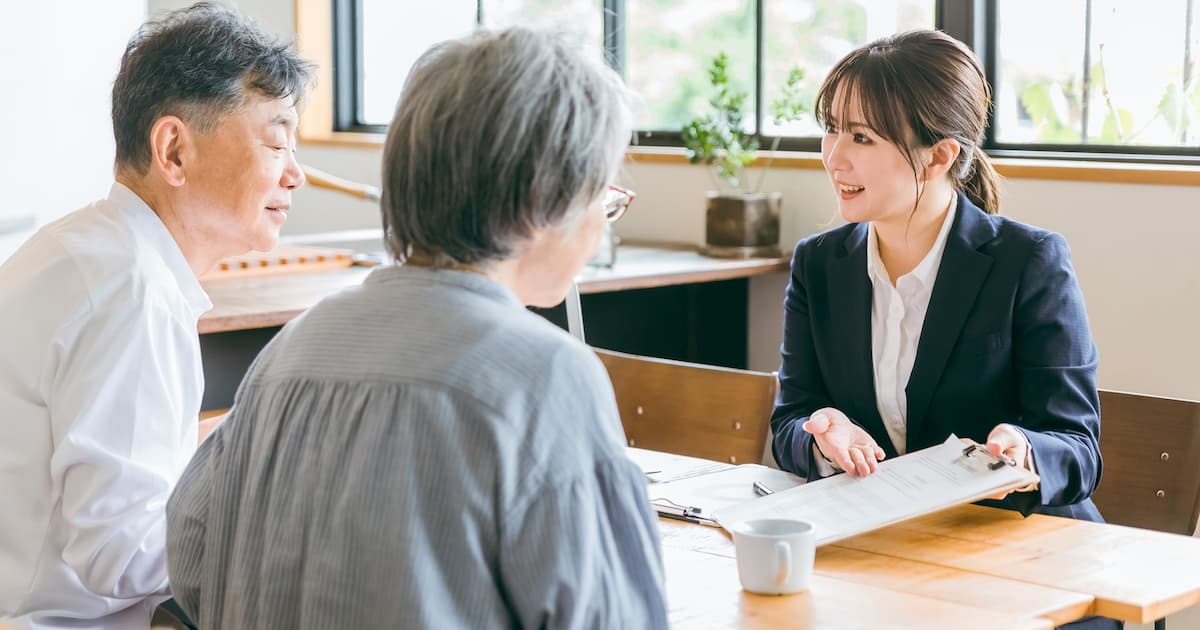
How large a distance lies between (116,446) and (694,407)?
113 centimetres

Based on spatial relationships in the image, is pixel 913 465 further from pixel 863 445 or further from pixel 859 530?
pixel 859 530

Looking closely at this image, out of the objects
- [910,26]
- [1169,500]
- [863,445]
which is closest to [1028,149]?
[910,26]

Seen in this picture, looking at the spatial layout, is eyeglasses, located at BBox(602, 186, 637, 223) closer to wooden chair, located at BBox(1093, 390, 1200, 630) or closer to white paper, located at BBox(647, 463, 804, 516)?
white paper, located at BBox(647, 463, 804, 516)

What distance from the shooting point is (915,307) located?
6.29 feet

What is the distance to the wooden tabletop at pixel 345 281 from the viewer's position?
8.21 ft

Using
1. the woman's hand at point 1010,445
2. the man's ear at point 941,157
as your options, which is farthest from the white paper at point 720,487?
the man's ear at point 941,157

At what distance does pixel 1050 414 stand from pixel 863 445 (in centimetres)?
28

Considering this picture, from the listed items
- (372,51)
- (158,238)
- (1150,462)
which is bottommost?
(1150,462)

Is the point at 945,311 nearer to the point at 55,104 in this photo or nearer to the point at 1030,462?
the point at 1030,462

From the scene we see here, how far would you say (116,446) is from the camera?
1.34 metres

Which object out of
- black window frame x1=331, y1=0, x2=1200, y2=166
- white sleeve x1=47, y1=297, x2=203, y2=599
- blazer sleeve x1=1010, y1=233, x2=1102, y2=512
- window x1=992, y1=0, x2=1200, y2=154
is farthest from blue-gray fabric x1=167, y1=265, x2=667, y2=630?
window x1=992, y1=0, x2=1200, y2=154

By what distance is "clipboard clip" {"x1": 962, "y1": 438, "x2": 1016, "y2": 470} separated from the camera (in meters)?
1.58

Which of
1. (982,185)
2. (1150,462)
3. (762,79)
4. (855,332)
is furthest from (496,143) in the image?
(762,79)

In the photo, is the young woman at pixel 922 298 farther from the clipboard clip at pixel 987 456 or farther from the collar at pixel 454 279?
the collar at pixel 454 279
